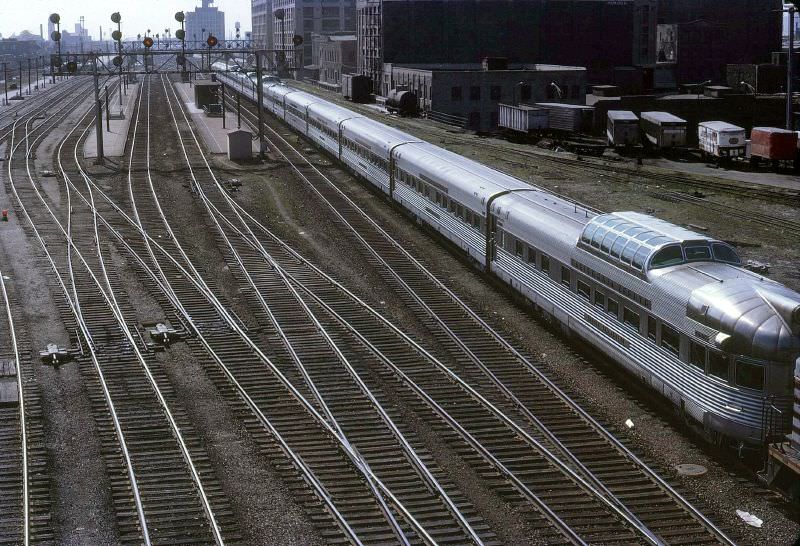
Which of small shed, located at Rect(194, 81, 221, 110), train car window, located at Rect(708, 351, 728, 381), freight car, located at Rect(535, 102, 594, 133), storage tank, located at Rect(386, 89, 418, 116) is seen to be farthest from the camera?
small shed, located at Rect(194, 81, 221, 110)

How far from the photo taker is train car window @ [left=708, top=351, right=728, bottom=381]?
15117 millimetres

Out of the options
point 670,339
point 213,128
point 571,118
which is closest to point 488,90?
point 571,118

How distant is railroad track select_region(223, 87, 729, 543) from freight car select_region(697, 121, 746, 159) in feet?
96.2

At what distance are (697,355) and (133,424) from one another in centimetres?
1029

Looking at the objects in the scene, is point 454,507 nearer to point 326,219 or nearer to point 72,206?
point 326,219

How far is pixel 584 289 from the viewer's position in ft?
67.1

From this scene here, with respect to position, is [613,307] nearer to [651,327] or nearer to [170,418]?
[651,327]

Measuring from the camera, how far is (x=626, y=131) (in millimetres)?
59312

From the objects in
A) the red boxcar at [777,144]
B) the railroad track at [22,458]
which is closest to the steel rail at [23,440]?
the railroad track at [22,458]

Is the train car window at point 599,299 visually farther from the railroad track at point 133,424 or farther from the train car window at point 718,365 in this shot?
the railroad track at point 133,424

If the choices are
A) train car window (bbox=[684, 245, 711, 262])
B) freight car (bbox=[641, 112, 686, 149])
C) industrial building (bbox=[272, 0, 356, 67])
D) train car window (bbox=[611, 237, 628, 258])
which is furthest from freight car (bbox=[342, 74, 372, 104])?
train car window (bbox=[684, 245, 711, 262])

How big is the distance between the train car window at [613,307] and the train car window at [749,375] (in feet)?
13.6

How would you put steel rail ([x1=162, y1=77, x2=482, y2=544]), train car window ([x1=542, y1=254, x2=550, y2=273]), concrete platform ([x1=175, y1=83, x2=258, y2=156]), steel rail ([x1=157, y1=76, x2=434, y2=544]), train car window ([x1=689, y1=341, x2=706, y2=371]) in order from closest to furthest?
steel rail ([x1=157, y1=76, x2=434, y2=544]), steel rail ([x1=162, y1=77, x2=482, y2=544]), train car window ([x1=689, y1=341, x2=706, y2=371]), train car window ([x1=542, y1=254, x2=550, y2=273]), concrete platform ([x1=175, y1=83, x2=258, y2=156])

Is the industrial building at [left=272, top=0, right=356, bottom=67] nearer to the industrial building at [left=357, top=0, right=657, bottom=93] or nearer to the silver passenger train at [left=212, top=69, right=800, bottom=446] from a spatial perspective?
the industrial building at [left=357, top=0, right=657, bottom=93]
